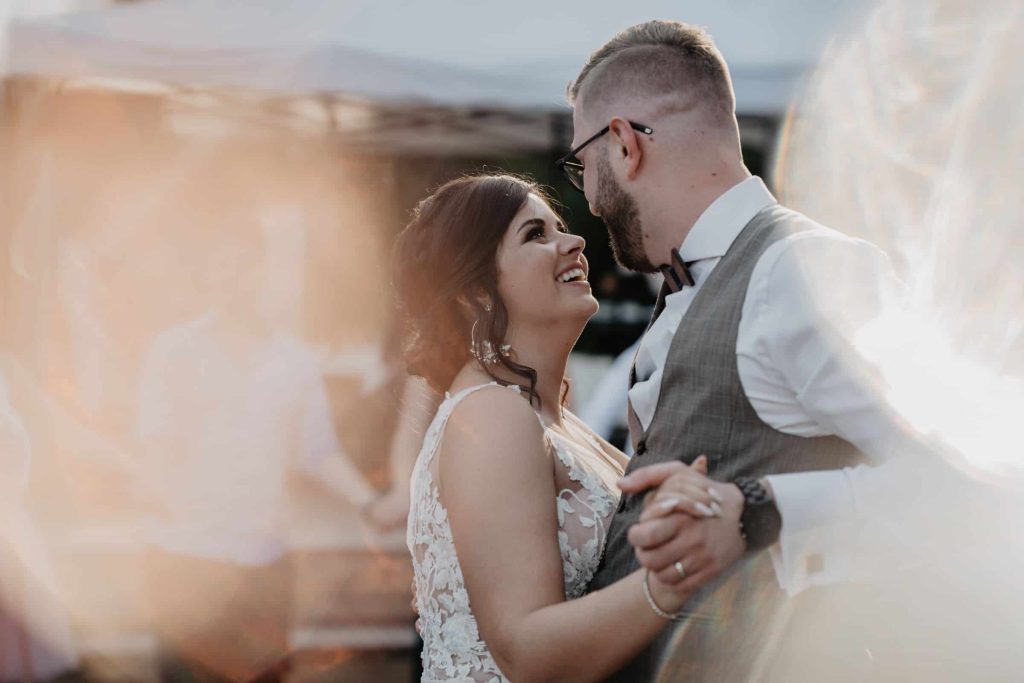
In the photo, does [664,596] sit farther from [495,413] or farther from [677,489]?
[495,413]

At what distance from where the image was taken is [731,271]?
6.68 feet

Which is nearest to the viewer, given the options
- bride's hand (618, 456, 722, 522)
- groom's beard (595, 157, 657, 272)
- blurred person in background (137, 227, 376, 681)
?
bride's hand (618, 456, 722, 522)

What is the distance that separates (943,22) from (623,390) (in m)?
2.32

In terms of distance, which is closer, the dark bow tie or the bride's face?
the dark bow tie

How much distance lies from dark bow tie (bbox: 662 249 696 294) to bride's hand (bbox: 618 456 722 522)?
0.46 m

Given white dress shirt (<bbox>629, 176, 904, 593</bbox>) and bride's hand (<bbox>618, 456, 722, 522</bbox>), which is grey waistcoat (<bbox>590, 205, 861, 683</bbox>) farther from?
bride's hand (<bbox>618, 456, 722, 522</bbox>)

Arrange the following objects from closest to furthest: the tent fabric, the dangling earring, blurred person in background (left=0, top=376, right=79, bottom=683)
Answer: the dangling earring → blurred person in background (left=0, top=376, right=79, bottom=683) → the tent fabric

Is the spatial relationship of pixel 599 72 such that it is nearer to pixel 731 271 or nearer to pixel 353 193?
pixel 731 271

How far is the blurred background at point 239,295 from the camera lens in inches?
149

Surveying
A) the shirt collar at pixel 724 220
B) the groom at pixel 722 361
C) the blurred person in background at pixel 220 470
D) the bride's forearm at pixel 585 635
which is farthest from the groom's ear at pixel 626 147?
the blurred person in background at pixel 220 470

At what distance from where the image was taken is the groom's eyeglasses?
2322 mm

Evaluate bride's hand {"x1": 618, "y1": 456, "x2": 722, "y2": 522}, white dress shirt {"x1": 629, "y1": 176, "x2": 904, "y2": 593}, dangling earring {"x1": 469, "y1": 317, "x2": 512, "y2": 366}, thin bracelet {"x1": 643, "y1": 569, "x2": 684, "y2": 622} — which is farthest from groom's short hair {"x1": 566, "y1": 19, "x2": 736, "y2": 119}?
thin bracelet {"x1": 643, "y1": 569, "x2": 684, "y2": 622}

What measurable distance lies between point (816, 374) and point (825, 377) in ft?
0.05

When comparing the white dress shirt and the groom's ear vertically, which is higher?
the groom's ear
